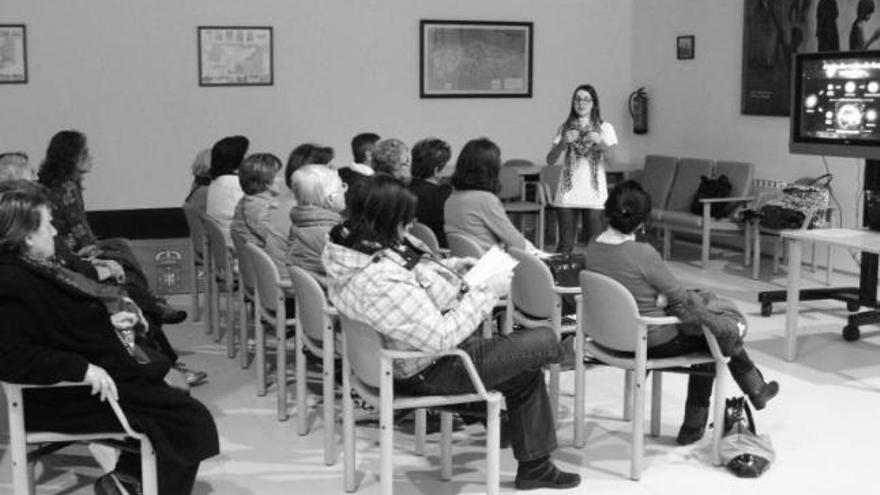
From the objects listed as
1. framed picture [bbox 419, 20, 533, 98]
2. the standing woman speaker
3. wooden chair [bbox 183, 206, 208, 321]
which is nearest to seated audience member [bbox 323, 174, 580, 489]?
wooden chair [bbox 183, 206, 208, 321]

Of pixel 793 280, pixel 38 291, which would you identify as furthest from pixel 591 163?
pixel 38 291

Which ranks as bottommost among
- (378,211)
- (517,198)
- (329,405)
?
(329,405)

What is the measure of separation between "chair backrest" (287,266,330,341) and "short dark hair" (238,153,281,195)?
4.45ft

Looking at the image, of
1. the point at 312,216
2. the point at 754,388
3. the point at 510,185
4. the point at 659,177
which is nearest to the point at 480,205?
the point at 312,216

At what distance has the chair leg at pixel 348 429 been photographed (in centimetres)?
366

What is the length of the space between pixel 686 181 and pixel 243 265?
528 cm

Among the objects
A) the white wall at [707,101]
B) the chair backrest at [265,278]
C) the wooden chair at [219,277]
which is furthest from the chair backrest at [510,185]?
the chair backrest at [265,278]

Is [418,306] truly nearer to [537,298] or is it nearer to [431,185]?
[537,298]

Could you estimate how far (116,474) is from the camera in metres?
3.52

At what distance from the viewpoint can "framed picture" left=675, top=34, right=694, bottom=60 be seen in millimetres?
9828

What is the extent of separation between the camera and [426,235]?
17.1ft

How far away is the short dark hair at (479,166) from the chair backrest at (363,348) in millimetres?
1701

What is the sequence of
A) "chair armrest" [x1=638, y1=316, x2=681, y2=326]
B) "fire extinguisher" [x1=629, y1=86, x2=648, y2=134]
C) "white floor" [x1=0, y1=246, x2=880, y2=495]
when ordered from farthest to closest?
1. "fire extinguisher" [x1=629, y1=86, x2=648, y2=134]
2. "white floor" [x1=0, y1=246, x2=880, y2=495]
3. "chair armrest" [x1=638, y1=316, x2=681, y2=326]

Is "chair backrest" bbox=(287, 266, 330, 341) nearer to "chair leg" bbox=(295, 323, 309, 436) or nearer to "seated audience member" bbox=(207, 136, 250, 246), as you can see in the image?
"chair leg" bbox=(295, 323, 309, 436)
